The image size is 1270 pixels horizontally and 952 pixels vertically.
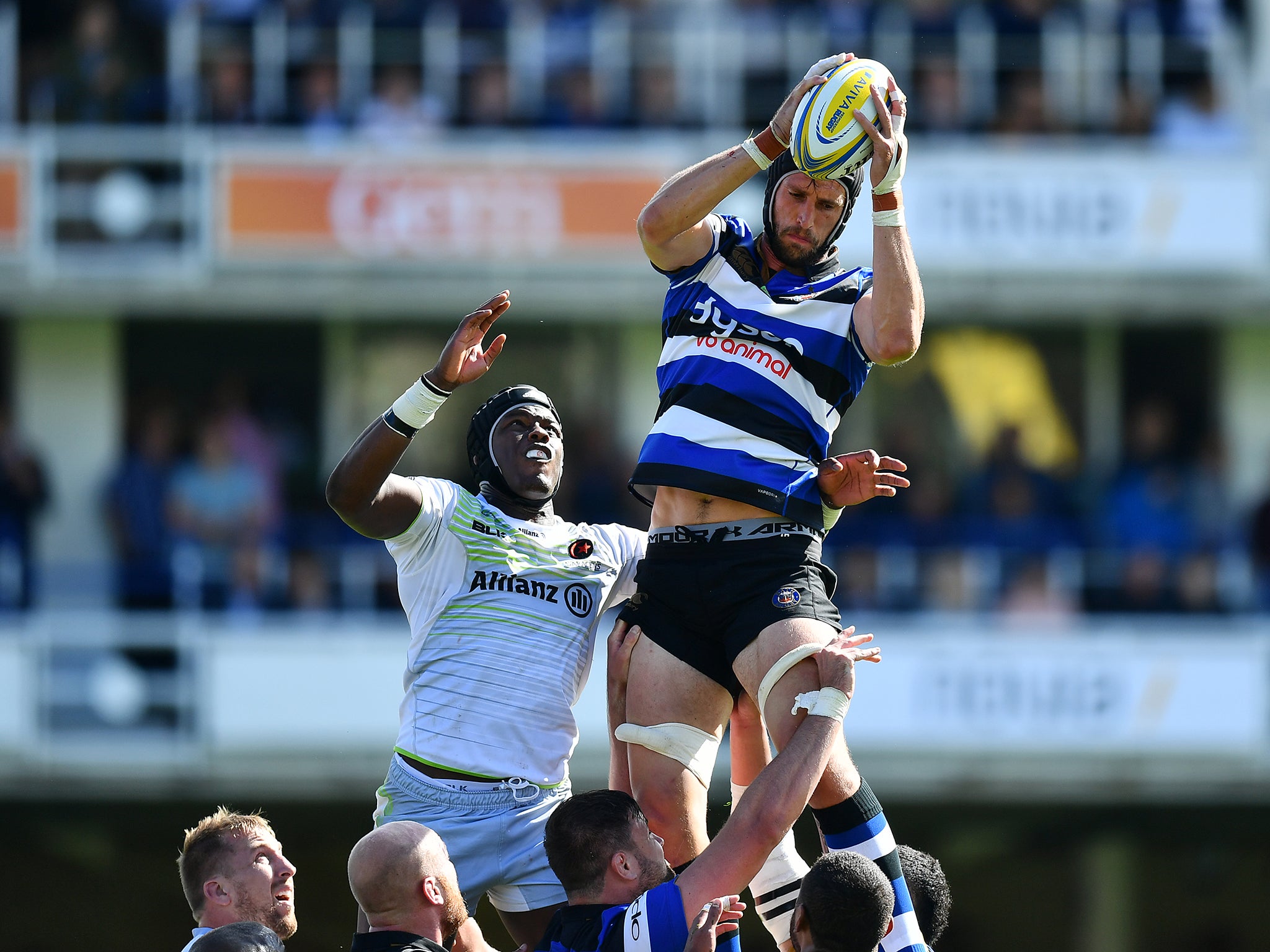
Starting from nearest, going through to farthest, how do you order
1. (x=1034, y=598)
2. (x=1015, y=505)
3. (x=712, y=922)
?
(x=712, y=922) < (x=1034, y=598) < (x=1015, y=505)

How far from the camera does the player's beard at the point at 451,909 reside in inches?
196

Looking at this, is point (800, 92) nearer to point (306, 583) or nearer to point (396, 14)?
point (306, 583)

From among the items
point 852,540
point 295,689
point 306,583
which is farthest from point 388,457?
point 852,540

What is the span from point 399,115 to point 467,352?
10054mm

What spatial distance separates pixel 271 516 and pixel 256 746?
6.22 ft

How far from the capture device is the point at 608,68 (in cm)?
1584

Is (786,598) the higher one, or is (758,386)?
(758,386)

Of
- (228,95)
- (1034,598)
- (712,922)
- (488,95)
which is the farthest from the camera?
(488,95)

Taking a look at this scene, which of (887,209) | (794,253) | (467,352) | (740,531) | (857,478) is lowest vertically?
(740,531)

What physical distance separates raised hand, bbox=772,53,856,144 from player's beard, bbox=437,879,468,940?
2.16 meters

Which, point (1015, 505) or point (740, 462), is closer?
point (740, 462)

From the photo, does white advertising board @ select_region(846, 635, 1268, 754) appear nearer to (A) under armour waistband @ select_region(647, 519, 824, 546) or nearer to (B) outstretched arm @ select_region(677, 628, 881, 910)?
(A) under armour waistband @ select_region(647, 519, 824, 546)

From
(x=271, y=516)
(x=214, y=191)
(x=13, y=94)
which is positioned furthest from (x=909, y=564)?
(x=13, y=94)

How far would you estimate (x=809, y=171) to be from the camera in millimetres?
5191
